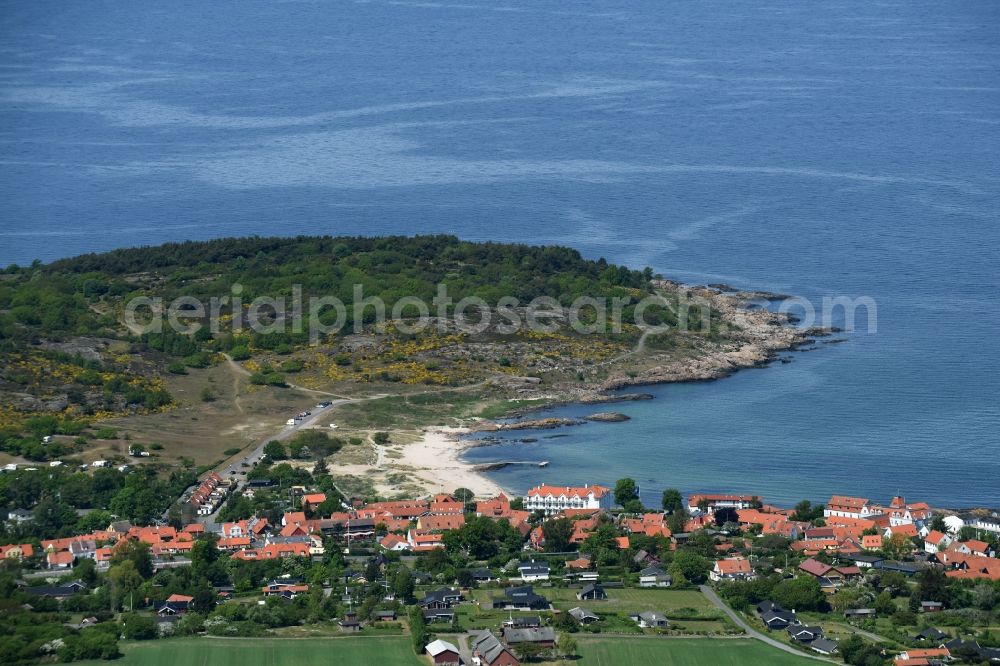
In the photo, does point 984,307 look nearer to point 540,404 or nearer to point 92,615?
point 540,404

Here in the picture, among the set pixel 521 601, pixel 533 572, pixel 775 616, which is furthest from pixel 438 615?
pixel 775 616

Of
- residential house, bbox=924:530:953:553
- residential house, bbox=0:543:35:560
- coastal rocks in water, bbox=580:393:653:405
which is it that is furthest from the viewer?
coastal rocks in water, bbox=580:393:653:405

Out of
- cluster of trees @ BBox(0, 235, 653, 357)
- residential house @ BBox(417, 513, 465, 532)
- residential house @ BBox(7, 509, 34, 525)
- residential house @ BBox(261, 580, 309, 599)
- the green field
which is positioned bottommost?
the green field

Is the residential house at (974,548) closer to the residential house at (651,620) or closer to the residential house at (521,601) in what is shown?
the residential house at (651,620)

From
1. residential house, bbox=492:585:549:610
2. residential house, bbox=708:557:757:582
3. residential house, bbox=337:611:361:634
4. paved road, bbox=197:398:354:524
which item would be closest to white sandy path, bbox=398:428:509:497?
paved road, bbox=197:398:354:524

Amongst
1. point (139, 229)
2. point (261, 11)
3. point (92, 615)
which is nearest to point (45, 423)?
point (92, 615)

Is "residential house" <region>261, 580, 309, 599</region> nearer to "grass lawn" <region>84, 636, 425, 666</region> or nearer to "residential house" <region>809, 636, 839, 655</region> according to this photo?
"grass lawn" <region>84, 636, 425, 666</region>

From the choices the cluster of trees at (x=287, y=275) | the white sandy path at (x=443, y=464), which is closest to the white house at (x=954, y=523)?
the white sandy path at (x=443, y=464)
